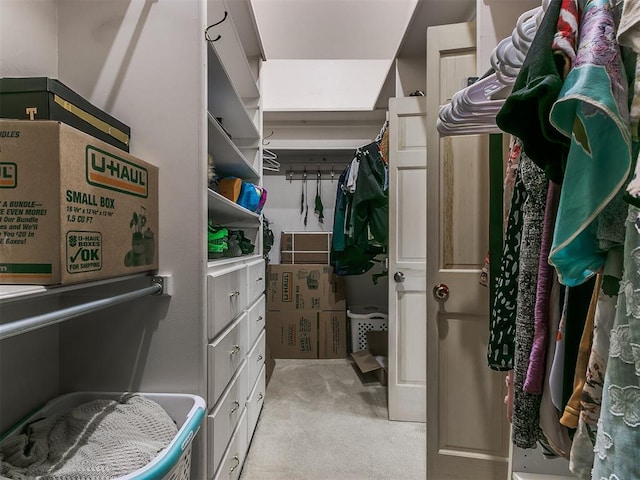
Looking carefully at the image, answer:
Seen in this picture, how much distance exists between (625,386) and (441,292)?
3.31 feet

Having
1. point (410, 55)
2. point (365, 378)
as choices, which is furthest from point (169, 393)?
point (410, 55)

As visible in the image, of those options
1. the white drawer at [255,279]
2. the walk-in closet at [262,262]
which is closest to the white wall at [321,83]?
the walk-in closet at [262,262]

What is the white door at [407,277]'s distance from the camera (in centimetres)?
203

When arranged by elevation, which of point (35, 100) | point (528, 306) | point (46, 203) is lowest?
point (528, 306)

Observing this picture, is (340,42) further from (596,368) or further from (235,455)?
(235,455)

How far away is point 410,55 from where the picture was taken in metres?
2.14

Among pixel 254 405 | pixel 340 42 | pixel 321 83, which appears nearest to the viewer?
pixel 254 405

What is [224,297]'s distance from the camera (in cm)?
126

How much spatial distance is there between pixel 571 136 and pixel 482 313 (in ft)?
3.56

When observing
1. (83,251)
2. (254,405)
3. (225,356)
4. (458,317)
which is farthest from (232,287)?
(458,317)

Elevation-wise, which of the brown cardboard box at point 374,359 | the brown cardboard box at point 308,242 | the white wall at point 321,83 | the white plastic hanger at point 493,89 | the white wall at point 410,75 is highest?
the white wall at point 321,83

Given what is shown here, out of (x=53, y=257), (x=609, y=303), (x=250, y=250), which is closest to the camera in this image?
(x=609, y=303)

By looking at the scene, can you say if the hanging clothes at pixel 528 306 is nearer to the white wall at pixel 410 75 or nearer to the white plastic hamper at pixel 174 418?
the white plastic hamper at pixel 174 418

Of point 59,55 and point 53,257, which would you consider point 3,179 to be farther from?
point 59,55
